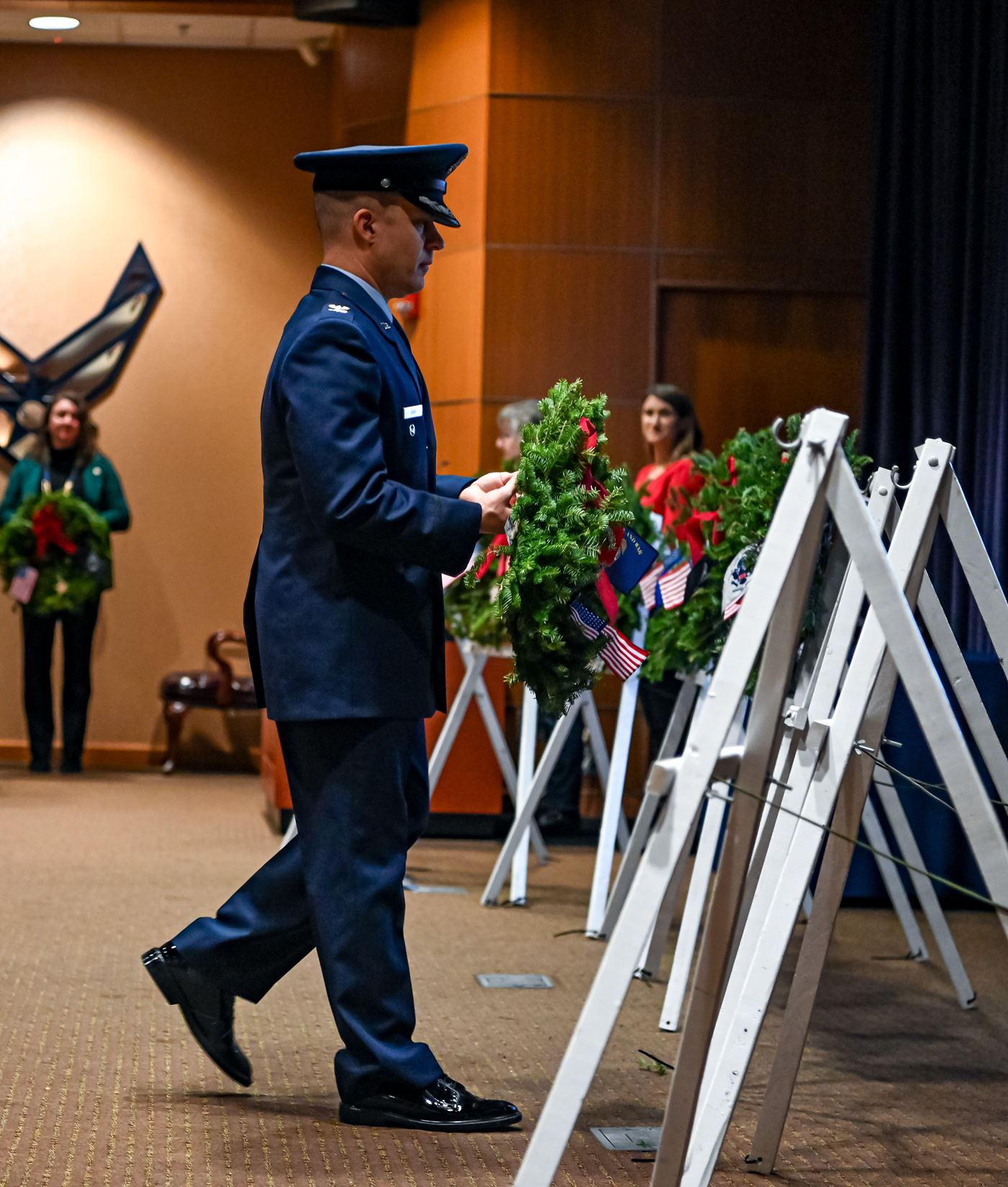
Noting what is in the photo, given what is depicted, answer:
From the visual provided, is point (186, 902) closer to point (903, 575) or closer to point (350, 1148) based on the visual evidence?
point (350, 1148)

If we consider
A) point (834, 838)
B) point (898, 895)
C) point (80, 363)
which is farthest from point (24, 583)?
point (834, 838)

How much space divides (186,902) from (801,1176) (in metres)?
2.56

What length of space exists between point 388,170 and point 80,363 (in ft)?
19.7

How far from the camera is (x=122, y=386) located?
327 inches

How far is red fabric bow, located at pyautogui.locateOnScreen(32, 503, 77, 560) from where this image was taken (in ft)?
25.0

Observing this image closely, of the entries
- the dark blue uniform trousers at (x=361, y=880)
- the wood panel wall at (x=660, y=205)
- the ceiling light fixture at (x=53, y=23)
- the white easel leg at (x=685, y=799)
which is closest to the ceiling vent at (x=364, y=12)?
the wood panel wall at (x=660, y=205)

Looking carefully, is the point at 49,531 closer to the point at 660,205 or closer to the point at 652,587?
the point at 660,205

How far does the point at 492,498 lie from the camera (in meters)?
2.58

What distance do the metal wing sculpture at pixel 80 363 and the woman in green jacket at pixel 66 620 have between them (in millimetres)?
287

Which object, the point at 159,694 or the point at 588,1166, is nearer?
the point at 588,1166

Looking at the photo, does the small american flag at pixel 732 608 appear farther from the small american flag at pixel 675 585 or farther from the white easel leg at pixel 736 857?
the white easel leg at pixel 736 857

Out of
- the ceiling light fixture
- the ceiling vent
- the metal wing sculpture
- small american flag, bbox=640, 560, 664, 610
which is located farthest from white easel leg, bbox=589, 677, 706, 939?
the ceiling light fixture

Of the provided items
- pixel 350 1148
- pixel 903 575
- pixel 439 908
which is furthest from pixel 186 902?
pixel 903 575

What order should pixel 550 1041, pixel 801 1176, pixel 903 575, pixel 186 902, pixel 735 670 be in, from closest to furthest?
pixel 735 670
pixel 903 575
pixel 801 1176
pixel 550 1041
pixel 186 902
